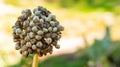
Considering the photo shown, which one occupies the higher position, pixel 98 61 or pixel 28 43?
pixel 98 61

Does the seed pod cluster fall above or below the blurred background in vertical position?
below

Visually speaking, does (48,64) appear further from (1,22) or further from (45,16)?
(1,22)

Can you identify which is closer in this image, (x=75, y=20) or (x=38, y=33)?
(x=38, y=33)

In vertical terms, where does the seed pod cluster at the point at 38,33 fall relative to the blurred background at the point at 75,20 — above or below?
below

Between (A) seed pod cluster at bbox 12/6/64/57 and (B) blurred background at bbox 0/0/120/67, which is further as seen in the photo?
(B) blurred background at bbox 0/0/120/67

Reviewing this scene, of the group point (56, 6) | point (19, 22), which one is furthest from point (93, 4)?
point (19, 22)

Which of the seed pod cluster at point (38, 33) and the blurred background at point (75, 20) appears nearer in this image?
the seed pod cluster at point (38, 33)

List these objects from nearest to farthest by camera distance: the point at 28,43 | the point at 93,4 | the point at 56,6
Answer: the point at 28,43, the point at 93,4, the point at 56,6

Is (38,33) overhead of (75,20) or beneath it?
beneath
